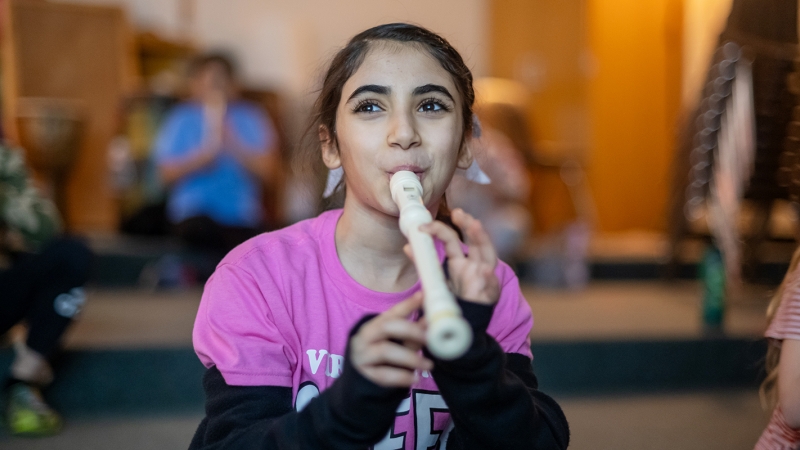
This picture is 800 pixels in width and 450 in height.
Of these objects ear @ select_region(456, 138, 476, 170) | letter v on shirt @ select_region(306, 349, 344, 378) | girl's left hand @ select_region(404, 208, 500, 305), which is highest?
ear @ select_region(456, 138, 476, 170)

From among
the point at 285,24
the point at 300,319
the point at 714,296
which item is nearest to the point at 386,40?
the point at 300,319

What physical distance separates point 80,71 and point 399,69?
3.47 meters

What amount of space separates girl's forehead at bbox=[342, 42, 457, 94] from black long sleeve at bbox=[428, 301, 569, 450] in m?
0.31

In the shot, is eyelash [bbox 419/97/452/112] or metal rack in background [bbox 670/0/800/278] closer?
eyelash [bbox 419/97/452/112]

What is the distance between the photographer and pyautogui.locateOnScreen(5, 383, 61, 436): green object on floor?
156 centimetres

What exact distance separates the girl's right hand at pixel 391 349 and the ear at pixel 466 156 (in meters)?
0.40

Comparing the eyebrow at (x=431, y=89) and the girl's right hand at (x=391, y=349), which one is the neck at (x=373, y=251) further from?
the girl's right hand at (x=391, y=349)

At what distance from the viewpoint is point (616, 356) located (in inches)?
80.6

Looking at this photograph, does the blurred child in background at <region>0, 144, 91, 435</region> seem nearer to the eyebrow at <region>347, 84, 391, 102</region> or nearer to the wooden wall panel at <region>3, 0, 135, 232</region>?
the eyebrow at <region>347, 84, 391, 102</region>

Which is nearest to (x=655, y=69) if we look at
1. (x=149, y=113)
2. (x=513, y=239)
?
(x=513, y=239)

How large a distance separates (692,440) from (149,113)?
2.92 m

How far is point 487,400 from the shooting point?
699 mm

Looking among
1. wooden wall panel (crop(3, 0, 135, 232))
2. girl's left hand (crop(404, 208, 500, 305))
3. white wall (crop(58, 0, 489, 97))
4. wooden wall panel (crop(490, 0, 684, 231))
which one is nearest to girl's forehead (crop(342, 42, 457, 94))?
girl's left hand (crop(404, 208, 500, 305))

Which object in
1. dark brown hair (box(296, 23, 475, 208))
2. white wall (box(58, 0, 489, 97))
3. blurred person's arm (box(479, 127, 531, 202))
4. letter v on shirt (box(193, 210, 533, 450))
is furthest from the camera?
white wall (box(58, 0, 489, 97))
